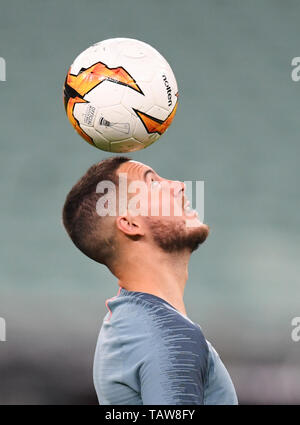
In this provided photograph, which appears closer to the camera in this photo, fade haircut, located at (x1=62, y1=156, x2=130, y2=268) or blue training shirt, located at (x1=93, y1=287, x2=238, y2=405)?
blue training shirt, located at (x1=93, y1=287, x2=238, y2=405)

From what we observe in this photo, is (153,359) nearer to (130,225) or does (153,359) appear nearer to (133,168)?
Answer: (130,225)

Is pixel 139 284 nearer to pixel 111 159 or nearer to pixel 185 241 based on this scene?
pixel 185 241

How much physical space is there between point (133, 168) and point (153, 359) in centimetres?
140

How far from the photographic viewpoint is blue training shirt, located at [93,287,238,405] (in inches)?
110

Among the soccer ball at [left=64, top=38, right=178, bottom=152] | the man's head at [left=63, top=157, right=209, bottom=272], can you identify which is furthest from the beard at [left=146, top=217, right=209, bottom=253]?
the soccer ball at [left=64, top=38, right=178, bottom=152]

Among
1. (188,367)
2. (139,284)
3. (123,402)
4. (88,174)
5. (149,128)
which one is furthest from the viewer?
(149,128)

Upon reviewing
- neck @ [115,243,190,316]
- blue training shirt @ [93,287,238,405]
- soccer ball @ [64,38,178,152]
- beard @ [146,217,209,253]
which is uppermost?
soccer ball @ [64,38,178,152]

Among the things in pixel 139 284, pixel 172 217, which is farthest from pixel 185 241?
pixel 139 284

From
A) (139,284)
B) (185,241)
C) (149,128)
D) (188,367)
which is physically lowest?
(188,367)

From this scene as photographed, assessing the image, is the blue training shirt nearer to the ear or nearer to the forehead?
the ear

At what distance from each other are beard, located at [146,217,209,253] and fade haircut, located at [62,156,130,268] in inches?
12.1

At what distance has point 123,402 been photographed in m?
3.06

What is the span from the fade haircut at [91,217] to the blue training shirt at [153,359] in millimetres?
407
